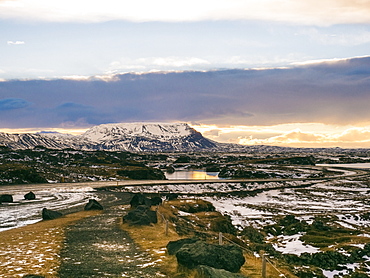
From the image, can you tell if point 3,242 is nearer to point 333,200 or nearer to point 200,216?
point 200,216

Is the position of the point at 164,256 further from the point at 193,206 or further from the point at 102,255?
the point at 193,206

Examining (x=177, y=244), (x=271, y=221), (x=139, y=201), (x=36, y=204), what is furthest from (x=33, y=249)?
(x=271, y=221)

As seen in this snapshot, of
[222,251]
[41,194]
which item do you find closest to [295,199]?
[41,194]

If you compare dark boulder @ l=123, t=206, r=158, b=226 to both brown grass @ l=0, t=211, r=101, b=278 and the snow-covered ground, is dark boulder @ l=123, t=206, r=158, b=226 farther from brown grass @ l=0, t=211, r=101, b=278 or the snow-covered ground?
the snow-covered ground

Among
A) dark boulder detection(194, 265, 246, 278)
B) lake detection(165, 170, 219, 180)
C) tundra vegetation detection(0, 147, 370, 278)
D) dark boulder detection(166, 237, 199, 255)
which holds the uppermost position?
dark boulder detection(194, 265, 246, 278)

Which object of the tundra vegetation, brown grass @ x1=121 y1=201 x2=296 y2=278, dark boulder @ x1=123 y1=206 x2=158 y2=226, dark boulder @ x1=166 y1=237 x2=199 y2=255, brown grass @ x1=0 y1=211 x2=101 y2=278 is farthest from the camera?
dark boulder @ x1=123 y1=206 x2=158 y2=226

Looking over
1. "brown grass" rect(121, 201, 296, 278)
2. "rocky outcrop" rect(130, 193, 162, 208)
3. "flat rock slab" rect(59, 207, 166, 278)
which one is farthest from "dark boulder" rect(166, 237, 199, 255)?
"rocky outcrop" rect(130, 193, 162, 208)

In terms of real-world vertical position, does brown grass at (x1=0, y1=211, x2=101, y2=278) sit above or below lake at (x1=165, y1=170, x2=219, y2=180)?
above
